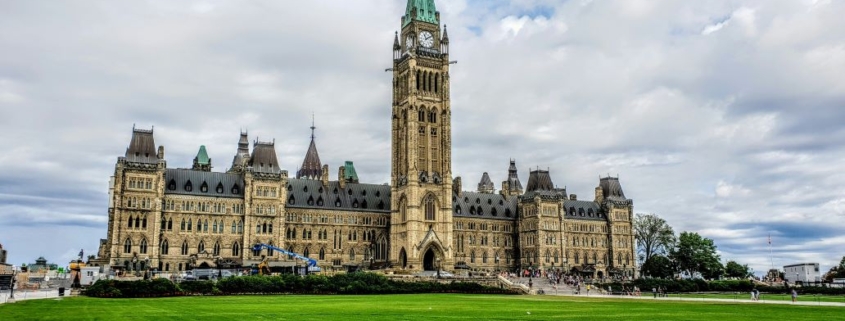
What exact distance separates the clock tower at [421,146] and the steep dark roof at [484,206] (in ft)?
52.3

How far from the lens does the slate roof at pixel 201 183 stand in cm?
12281

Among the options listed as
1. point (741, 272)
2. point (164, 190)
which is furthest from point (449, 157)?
point (741, 272)

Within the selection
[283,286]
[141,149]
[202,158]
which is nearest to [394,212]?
[141,149]

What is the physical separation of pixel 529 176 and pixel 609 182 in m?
21.0

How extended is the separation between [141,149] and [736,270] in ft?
370

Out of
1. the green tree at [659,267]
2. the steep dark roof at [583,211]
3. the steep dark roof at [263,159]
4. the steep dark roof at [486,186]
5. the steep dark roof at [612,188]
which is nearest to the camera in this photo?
the steep dark roof at [263,159]

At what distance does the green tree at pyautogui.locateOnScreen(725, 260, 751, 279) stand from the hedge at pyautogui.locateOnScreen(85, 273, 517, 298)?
248ft

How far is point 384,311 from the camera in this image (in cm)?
4616

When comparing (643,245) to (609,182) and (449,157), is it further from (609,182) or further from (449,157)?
(449,157)

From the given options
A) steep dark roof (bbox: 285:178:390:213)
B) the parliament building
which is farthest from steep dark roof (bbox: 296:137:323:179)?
steep dark roof (bbox: 285:178:390:213)

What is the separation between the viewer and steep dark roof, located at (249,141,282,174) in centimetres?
12838

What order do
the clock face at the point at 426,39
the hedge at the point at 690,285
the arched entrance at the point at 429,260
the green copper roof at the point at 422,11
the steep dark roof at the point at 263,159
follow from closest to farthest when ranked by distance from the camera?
the hedge at the point at 690,285 < the steep dark roof at the point at 263,159 < the arched entrance at the point at 429,260 < the clock face at the point at 426,39 < the green copper roof at the point at 422,11

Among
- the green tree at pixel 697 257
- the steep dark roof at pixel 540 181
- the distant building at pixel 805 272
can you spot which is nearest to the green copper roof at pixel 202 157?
the steep dark roof at pixel 540 181

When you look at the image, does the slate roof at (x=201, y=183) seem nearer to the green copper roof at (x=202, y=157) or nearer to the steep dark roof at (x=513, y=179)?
the green copper roof at (x=202, y=157)
